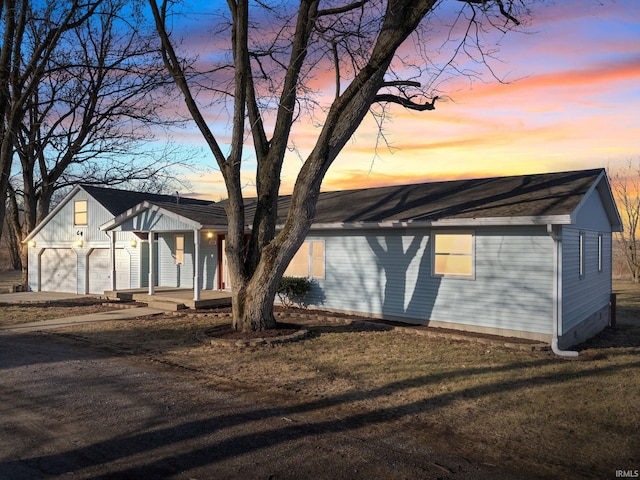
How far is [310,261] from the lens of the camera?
15984 millimetres

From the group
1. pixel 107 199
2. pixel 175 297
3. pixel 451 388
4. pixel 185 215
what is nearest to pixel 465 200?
pixel 451 388

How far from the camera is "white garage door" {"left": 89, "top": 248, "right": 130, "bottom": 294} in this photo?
21.9 metres

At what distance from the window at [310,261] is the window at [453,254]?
154 inches

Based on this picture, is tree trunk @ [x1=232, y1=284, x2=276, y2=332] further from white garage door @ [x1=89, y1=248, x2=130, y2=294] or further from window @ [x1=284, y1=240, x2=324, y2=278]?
white garage door @ [x1=89, y1=248, x2=130, y2=294]

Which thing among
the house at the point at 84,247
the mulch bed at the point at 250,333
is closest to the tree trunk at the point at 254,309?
the mulch bed at the point at 250,333

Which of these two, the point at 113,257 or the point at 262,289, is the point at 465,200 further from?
the point at 113,257

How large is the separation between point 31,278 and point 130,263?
7.23 metres

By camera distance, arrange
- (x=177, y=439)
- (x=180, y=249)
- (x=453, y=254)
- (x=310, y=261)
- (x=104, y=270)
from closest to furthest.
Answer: (x=177, y=439), (x=453, y=254), (x=310, y=261), (x=180, y=249), (x=104, y=270)

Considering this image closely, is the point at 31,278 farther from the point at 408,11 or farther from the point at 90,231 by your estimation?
the point at 408,11

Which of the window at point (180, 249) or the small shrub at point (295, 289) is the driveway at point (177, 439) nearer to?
the small shrub at point (295, 289)

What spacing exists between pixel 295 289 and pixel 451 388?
8323 mm

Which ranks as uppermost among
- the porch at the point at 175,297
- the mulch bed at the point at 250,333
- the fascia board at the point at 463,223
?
the fascia board at the point at 463,223

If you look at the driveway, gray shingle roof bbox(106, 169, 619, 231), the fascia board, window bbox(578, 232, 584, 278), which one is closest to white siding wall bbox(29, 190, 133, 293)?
gray shingle roof bbox(106, 169, 619, 231)

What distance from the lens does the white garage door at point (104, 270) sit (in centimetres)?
2192
